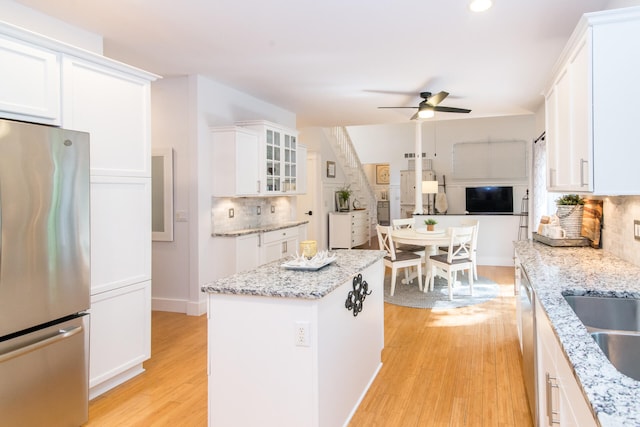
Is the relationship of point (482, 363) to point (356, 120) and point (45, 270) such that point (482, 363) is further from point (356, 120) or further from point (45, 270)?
point (356, 120)

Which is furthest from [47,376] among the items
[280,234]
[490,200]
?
[490,200]

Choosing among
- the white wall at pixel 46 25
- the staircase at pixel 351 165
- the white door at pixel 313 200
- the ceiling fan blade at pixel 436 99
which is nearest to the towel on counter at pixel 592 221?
the ceiling fan blade at pixel 436 99

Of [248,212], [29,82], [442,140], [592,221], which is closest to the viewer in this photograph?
[29,82]

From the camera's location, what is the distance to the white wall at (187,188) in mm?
4633

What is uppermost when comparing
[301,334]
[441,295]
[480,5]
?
[480,5]

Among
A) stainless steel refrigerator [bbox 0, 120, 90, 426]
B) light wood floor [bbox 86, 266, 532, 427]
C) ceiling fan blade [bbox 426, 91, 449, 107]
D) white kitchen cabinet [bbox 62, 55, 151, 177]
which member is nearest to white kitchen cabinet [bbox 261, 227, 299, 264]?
light wood floor [bbox 86, 266, 532, 427]

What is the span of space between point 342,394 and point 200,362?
1.53 m

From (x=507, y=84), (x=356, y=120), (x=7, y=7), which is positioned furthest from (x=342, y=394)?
(x=356, y=120)

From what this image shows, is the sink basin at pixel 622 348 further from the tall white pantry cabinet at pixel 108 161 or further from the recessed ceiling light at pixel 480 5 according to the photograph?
the tall white pantry cabinet at pixel 108 161

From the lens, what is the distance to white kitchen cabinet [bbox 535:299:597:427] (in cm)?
114

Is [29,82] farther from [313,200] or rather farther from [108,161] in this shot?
[313,200]

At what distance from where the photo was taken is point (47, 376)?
2.20m

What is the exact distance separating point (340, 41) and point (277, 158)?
7.78 feet

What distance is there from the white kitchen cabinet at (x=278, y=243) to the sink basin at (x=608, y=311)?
351cm
